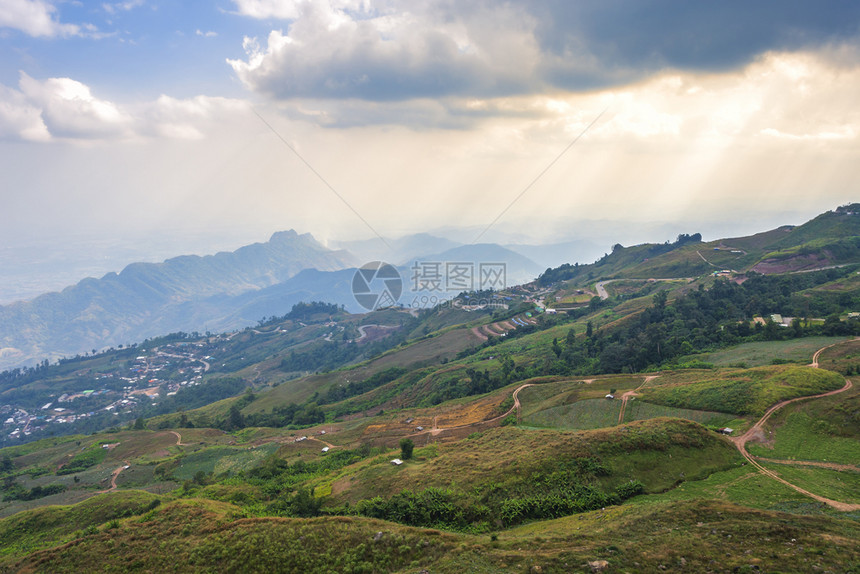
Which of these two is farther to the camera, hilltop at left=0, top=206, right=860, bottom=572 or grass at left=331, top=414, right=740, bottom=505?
grass at left=331, top=414, right=740, bottom=505

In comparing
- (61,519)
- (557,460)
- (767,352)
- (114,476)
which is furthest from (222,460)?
(767,352)

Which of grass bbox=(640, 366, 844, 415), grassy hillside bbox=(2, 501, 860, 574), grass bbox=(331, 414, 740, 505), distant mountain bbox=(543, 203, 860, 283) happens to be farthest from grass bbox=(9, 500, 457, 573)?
distant mountain bbox=(543, 203, 860, 283)

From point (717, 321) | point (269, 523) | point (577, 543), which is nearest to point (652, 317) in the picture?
point (717, 321)

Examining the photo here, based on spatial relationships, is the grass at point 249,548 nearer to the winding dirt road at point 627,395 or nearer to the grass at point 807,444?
the grass at point 807,444

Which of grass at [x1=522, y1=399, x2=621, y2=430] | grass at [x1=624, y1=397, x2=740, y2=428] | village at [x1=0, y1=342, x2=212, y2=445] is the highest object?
grass at [x1=624, y1=397, x2=740, y2=428]

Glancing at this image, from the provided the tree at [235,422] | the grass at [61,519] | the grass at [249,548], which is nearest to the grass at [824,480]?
the grass at [249,548]

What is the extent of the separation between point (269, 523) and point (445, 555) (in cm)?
1183

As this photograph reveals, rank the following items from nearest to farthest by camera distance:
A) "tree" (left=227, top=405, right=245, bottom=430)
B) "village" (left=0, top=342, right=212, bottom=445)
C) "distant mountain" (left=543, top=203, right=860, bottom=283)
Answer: "tree" (left=227, top=405, right=245, bottom=430)
"distant mountain" (left=543, top=203, right=860, bottom=283)
"village" (left=0, top=342, right=212, bottom=445)

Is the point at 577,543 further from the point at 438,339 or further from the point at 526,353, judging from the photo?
the point at 438,339

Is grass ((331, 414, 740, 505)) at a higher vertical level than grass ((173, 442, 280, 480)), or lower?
higher

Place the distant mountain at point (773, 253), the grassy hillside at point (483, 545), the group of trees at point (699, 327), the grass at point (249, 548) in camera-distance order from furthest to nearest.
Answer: the distant mountain at point (773, 253) → the group of trees at point (699, 327) → the grass at point (249, 548) → the grassy hillside at point (483, 545)

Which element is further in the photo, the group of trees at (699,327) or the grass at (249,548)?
the group of trees at (699,327)

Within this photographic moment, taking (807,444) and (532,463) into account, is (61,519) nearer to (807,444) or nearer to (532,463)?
(532,463)

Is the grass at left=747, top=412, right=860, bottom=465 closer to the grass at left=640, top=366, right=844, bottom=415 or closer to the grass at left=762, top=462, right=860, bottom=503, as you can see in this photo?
the grass at left=762, top=462, right=860, bottom=503
